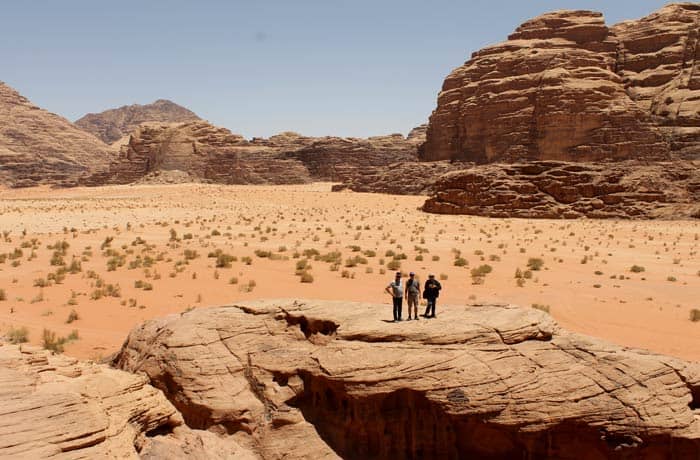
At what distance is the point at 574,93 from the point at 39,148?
104057mm

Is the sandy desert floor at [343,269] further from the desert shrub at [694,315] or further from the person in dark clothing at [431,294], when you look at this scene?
the person in dark clothing at [431,294]

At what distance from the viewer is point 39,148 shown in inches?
4596

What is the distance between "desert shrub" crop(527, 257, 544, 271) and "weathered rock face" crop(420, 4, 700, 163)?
38.9 metres

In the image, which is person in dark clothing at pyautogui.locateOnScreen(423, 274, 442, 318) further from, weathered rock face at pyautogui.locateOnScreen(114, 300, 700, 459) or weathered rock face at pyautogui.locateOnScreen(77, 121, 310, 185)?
weathered rock face at pyautogui.locateOnScreen(77, 121, 310, 185)

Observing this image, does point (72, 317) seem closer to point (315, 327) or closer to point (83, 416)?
point (315, 327)

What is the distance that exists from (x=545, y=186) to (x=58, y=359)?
37419mm

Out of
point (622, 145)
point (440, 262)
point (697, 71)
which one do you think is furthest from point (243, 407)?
point (697, 71)

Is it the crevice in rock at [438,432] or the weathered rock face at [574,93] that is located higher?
the weathered rock face at [574,93]

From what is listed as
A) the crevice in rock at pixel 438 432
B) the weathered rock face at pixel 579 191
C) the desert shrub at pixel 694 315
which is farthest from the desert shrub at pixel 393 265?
the weathered rock face at pixel 579 191

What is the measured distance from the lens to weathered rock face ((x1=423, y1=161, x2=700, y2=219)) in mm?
36900

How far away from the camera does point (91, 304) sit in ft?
44.1

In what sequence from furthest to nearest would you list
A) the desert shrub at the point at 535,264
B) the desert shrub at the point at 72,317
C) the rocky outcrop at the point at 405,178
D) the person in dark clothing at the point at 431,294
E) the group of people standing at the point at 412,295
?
the rocky outcrop at the point at 405,178, the desert shrub at the point at 535,264, the desert shrub at the point at 72,317, the person in dark clothing at the point at 431,294, the group of people standing at the point at 412,295

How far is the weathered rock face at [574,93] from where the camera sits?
54.6m

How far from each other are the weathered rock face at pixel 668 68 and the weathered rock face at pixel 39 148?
8524cm
